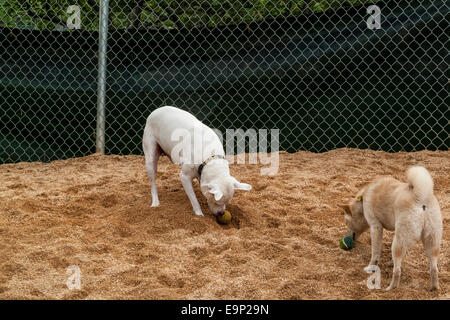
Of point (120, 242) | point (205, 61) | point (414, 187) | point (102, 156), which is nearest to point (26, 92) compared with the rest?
point (102, 156)

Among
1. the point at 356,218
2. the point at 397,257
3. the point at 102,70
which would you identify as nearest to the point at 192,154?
the point at 356,218

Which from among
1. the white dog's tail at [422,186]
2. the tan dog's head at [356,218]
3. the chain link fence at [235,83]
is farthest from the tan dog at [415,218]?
the chain link fence at [235,83]

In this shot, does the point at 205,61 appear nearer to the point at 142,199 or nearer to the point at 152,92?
the point at 152,92

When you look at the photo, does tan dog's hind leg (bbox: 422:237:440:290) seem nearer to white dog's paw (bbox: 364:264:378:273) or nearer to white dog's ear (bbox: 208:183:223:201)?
white dog's paw (bbox: 364:264:378:273)

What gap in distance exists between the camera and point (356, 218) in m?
3.60

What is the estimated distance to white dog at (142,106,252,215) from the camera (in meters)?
4.16

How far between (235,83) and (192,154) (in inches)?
82.5

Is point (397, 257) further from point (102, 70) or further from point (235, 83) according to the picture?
point (102, 70)

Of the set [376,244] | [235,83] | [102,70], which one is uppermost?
[102,70]

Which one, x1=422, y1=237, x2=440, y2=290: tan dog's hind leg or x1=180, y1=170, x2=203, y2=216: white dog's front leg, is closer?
x1=422, y1=237, x2=440, y2=290: tan dog's hind leg

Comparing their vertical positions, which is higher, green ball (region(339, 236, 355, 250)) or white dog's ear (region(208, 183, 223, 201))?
white dog's ear (region(208, 183, 223, 201))

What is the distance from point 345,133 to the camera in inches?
236

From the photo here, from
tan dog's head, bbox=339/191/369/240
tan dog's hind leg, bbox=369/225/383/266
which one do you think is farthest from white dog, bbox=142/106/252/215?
tan dog's hind leg, bbox=369/225/383/266

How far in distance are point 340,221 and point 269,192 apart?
842 millimetres
